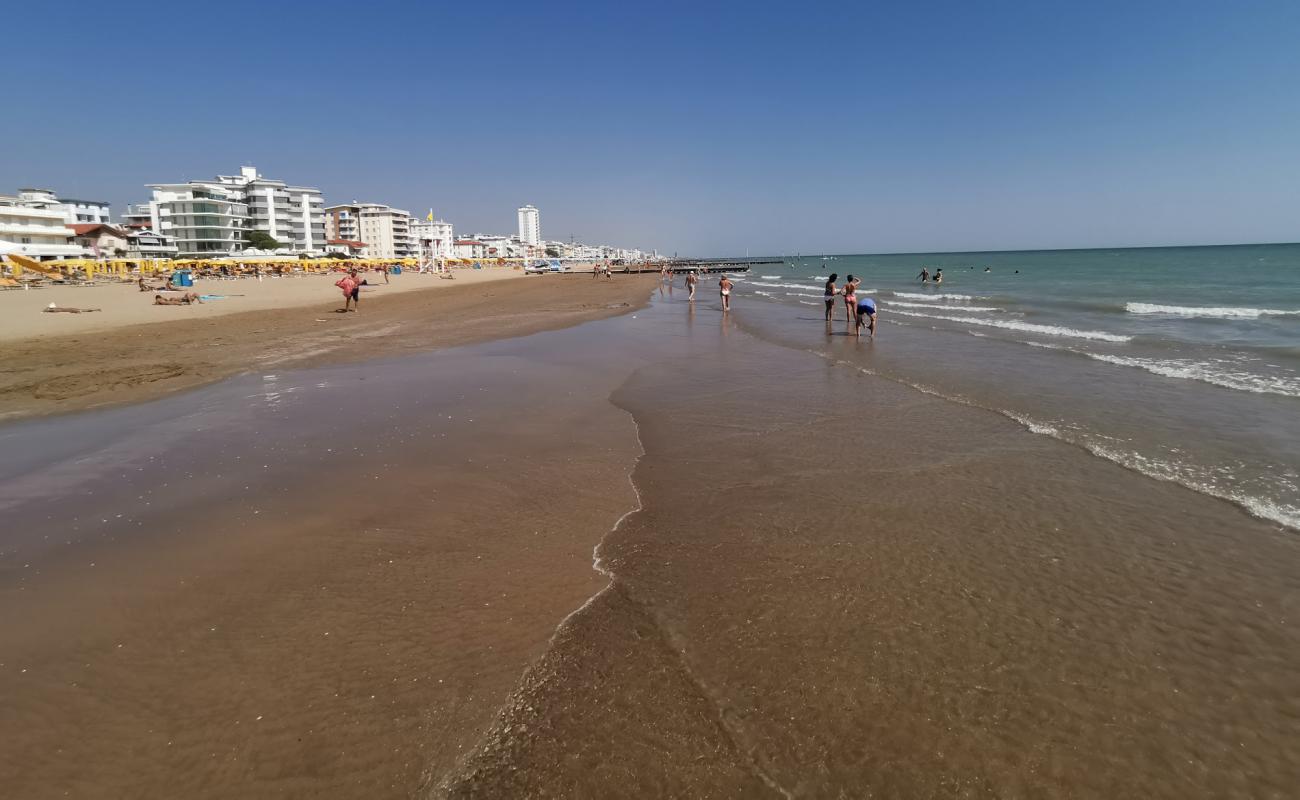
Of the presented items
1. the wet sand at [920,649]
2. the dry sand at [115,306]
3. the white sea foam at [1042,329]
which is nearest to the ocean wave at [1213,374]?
the white sea foam at [1042,329]

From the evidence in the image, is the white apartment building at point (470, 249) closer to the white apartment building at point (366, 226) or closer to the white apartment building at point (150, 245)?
the white apartment building at point (366, 226)

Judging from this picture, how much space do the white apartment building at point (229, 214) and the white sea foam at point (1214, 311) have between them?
10055 centimetres

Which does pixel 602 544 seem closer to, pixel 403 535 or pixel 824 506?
pixel 403 535

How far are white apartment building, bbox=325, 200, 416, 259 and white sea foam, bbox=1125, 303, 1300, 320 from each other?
122297mm

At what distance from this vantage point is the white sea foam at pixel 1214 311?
2344cm

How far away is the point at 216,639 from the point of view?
Answer: 365 cm

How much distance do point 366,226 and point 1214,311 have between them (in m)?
132

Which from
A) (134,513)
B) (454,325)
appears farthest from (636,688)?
(454,325)

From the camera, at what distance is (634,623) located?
3.79m

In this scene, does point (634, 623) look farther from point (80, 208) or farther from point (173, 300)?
point (80, 208)

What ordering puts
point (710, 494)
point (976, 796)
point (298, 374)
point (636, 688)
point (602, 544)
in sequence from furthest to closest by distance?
point (298, 374), point (710, 494), point (602, 544), point (636, 688), point (976, 796)

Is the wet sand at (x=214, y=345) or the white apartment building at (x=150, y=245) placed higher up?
the white apartment building at (x=150, y=245)

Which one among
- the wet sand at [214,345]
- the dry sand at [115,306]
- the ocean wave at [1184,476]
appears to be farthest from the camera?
the dry sand at [115,306]

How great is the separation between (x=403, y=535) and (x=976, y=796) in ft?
13.9
